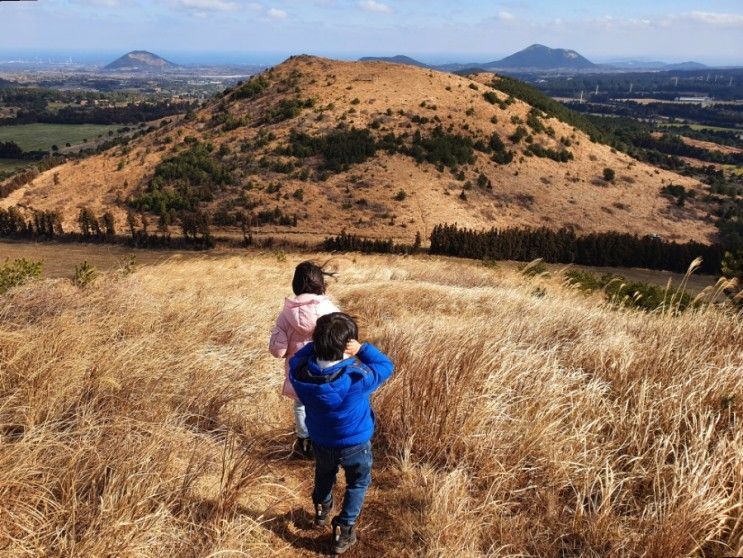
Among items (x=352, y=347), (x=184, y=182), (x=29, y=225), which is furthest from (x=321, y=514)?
(x=184, y=182)

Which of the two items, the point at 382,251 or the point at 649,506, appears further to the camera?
the point at 382,251

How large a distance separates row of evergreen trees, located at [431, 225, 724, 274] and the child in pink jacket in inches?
1606

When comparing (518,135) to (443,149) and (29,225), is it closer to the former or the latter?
(443,149)

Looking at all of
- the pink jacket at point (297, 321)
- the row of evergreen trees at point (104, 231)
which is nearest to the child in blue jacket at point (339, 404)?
the pink jacket at point (297, 321)

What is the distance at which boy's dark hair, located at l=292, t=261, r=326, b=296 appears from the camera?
3836 millimetres

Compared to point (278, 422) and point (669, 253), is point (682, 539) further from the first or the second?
point (669, 253)

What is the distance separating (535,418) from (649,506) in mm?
957

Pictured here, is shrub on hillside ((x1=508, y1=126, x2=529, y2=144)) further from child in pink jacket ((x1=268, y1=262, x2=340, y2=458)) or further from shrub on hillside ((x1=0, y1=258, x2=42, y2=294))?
child in pink jacket ((x1=268, y1=262, x2=340, y2=458))

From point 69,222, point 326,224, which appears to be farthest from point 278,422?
point 69,222

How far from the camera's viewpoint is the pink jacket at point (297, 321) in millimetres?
3789

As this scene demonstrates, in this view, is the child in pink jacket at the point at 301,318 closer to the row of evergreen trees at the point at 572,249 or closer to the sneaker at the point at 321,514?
the sneaker at the point at 321,514

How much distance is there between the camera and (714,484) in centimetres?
279

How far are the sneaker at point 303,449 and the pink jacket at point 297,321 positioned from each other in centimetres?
37

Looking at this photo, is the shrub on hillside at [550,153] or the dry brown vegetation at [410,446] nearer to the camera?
the dry brown vegetation at [410,446]
